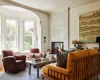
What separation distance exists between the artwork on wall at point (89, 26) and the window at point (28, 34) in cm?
309

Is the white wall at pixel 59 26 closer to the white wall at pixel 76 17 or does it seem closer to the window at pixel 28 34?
the white wall at pixel 76 17

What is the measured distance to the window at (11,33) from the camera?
6.30 metres

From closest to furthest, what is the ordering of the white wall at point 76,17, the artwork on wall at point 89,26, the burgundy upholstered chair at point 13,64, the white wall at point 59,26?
the burgundy upholstered chair at point 13,64, the artwork on wall at point 89,26, the white wall at point 76,17, the white wall at point 59,26

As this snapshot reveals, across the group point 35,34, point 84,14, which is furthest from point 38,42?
point 84,14

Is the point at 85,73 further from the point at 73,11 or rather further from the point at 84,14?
the point at 73,11

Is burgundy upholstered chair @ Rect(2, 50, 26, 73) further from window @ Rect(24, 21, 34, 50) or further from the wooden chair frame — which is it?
window @ Rect(24, 21, 34, 50)

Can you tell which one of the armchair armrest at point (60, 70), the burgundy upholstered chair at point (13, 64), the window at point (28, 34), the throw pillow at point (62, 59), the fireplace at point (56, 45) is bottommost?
the burgundy upholstered chair at point (13, 64)

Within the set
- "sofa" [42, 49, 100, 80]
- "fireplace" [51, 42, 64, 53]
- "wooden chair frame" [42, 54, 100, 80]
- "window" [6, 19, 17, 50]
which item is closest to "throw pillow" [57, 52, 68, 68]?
"sofa" [42, 49, 100, 80]

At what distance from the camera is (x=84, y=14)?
5391mm

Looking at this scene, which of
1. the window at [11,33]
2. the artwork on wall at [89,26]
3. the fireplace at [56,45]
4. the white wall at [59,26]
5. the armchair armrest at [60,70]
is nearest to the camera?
the armchair armrest at [60,70]

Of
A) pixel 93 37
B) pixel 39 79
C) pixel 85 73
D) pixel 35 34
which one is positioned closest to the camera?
pixel 85 73

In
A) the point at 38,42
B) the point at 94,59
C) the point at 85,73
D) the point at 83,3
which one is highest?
the point at 83,3

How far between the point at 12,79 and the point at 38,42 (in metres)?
3.35

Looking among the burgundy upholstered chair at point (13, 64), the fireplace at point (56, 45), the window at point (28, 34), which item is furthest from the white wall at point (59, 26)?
the burgundy upholstered chair at point (13, 64)
